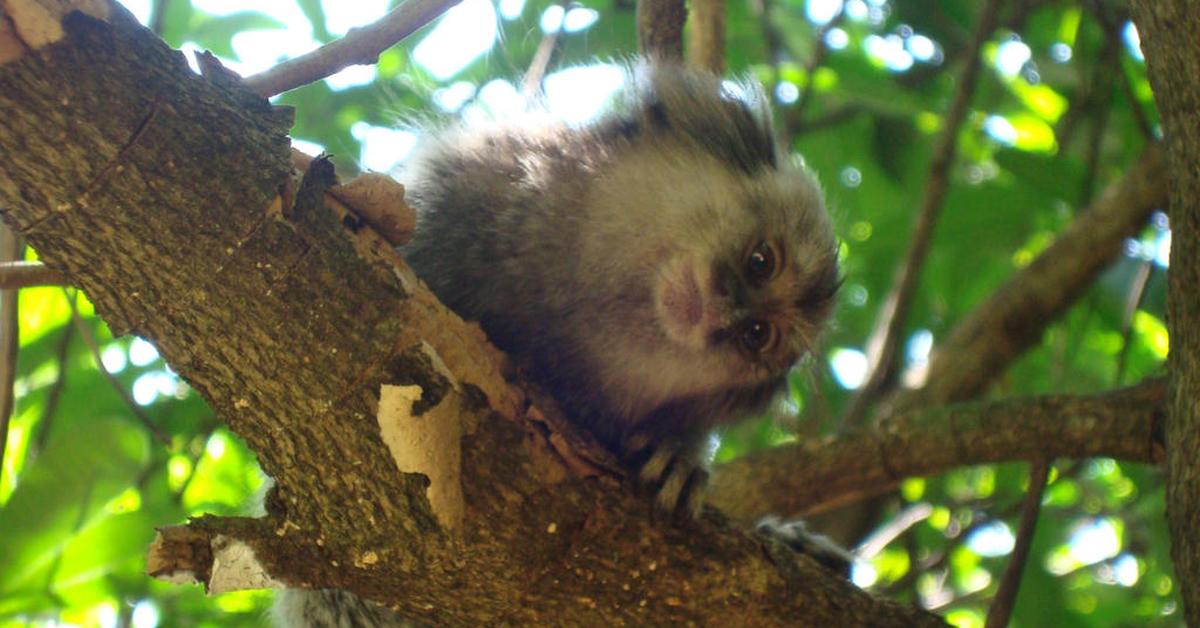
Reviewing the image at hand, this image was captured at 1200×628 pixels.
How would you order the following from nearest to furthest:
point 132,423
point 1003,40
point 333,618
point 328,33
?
point 333,618 < point 132,423 < point 328,33 < point 1003,40

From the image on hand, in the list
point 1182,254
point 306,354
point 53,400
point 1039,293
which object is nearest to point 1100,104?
point 1039,293

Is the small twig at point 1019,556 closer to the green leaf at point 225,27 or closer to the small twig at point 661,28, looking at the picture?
the small twig at point 661,28

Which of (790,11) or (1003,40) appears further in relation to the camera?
(1003,40)

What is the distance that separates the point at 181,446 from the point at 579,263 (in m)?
1.27

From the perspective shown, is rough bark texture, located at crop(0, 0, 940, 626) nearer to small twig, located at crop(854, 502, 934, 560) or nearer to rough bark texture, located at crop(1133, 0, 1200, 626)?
rough bark texture, located at crop(1133, 0, 1200, 626)

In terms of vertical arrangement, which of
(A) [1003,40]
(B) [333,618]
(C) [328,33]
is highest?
(A) [1003,40]

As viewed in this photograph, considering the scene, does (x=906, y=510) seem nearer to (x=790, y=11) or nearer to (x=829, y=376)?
(x=829, y=376)

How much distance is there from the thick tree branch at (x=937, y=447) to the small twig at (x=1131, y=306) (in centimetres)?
63

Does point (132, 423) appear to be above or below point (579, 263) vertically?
below

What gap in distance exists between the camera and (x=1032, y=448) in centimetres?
258

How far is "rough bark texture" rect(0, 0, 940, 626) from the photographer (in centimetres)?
161

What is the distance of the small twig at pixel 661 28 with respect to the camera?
277 centimetres

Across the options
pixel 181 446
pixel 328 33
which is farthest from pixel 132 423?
pixel 328 33

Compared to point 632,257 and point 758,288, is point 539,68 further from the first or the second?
point 758,288
